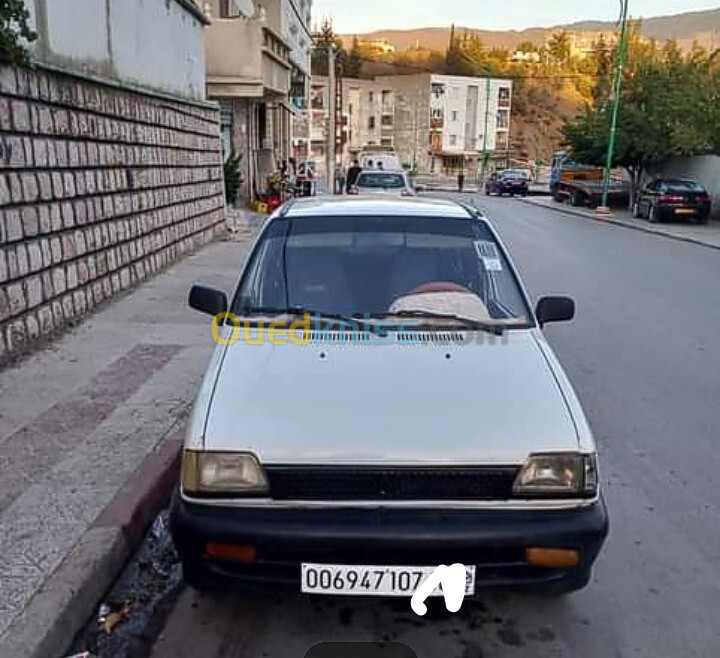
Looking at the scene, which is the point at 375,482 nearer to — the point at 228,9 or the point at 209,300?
the point at 209,300

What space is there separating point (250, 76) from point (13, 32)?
→ 1337 centimetres

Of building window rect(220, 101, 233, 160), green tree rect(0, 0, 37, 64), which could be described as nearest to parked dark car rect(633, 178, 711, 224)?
building window rect(220, 101, 233, 160)

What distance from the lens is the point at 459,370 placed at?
10.5 feet

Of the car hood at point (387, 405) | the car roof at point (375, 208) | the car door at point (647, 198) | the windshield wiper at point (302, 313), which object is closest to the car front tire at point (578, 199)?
the car door at point (647, 198)

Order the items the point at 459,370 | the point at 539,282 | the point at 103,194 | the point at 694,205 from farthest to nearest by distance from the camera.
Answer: the point at 694,205
the point at 539,282
the point at 103,194
the point at 459,370

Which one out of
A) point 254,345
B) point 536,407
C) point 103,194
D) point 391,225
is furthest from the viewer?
point 103,194

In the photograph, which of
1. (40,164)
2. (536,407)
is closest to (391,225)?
(536,407)

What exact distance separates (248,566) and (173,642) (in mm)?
590

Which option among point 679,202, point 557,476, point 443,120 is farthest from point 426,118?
point 557,476

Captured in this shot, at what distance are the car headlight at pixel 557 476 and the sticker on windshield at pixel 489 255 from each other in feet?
Result: 5.08

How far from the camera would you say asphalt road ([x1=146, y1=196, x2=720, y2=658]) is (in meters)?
3.06

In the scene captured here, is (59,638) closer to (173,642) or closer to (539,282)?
(173,642)

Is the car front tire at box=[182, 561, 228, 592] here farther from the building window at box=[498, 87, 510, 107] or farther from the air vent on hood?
the building window at box=[498, 87, 510, 107]

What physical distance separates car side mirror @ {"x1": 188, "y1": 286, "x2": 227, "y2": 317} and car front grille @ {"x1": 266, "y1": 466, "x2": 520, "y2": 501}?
1.64 metres
